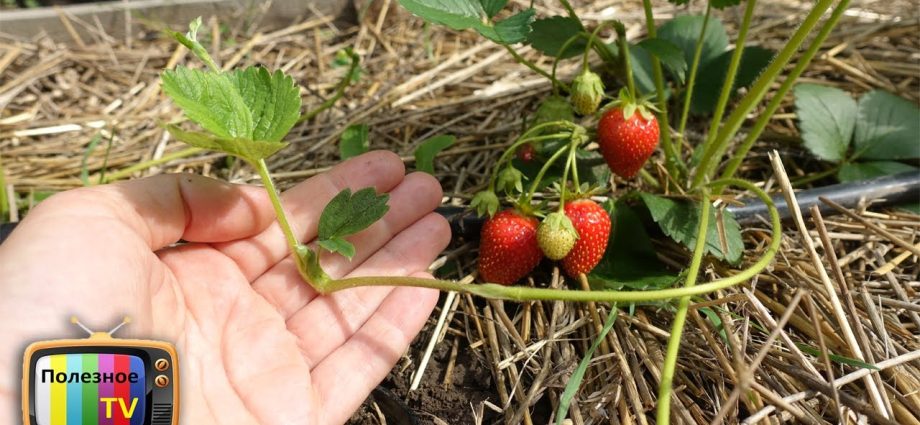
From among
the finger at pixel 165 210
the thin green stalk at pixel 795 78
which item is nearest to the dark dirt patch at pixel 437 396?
the finger at pixel 165 210

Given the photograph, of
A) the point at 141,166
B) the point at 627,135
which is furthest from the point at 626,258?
the point at 141,166

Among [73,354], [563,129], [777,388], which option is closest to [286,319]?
[73,354]

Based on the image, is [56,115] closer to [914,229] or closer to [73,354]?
[73,354]

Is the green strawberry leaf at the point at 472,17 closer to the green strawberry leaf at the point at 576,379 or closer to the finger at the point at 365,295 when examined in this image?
the finger at the point at 365,295

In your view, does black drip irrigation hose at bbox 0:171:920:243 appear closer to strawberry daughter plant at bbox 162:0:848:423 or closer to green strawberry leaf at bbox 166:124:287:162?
strawberry daughter plant at bbox 162:0:848:423

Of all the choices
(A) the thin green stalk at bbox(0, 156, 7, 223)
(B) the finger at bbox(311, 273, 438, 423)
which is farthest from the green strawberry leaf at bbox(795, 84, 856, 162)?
(A) the thin green stalk at bbox(0, 156, 7, 223)

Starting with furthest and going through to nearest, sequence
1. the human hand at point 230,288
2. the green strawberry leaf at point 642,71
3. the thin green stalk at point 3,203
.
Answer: the green strawberry leaf at point 642,71 → the thin green stalk at point 3,203 → the human hand at point 230,288
